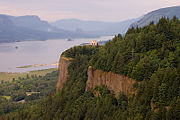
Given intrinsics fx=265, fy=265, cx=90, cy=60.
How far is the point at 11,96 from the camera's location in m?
74.7

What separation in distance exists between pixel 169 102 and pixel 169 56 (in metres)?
4.92

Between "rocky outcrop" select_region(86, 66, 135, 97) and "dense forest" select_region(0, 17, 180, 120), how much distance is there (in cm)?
48

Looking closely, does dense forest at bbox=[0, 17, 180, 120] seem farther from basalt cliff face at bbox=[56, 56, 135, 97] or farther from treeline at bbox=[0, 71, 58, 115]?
treeline at bbox=[0, 71, 58, 115]

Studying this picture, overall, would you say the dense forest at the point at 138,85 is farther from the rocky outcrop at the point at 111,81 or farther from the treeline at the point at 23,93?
the treeline at the point at 23,93

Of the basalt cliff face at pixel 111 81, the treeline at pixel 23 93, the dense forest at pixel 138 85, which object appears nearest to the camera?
the dense forest at pixel 138 85

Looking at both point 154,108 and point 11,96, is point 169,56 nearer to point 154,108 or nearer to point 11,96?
point 154,108

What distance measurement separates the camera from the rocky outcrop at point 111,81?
23.9 metres

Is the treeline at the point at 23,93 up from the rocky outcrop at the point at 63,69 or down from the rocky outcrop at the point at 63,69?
down

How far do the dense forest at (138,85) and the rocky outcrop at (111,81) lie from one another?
48cm

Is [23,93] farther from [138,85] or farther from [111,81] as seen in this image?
[138,85]

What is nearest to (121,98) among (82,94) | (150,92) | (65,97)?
(150,92)

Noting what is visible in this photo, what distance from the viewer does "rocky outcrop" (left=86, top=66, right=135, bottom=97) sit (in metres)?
23.9

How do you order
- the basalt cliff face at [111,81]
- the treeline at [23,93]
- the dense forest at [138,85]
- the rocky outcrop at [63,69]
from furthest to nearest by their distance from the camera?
the treeline at [23,93]
the rocky outcrop at [63,69]
the basalt cliff face at [111,81]
the dense forest at [138,85]

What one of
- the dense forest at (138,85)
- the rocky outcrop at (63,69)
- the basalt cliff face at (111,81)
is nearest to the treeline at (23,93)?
the rocky outcrop at (63,69)
